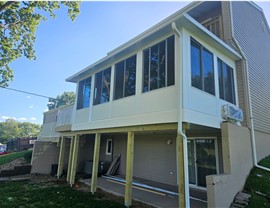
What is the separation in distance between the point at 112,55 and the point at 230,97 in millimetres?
5081

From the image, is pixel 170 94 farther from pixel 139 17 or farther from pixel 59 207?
pixel 59 207

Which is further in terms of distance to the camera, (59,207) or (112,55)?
(112,55)

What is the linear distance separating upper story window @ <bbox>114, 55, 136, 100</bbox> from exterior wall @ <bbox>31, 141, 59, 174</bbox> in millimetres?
8004

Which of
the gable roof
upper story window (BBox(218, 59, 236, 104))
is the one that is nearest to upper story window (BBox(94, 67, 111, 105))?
the gable roof

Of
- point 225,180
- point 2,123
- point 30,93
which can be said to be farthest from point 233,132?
point 2,123

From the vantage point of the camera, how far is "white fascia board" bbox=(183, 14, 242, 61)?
531 cm

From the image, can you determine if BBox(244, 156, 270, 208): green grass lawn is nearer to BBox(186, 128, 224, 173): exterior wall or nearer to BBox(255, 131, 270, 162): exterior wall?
BBox(255, 131, 270, 162): exterior wall

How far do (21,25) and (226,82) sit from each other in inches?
450

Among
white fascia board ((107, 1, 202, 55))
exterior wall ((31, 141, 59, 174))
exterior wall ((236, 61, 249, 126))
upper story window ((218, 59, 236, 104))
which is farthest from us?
exterior wall ((31, 141, 59, 174))

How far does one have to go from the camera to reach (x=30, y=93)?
2125 cm

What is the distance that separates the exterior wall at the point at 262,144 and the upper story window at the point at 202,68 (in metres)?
3.90

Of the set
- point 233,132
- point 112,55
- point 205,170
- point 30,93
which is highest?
point 30,93

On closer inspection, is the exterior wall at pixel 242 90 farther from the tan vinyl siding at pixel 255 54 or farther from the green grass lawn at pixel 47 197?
the green grass lawn at pixel 47 197

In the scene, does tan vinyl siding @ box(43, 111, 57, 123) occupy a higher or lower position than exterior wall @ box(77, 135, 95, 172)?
higher
